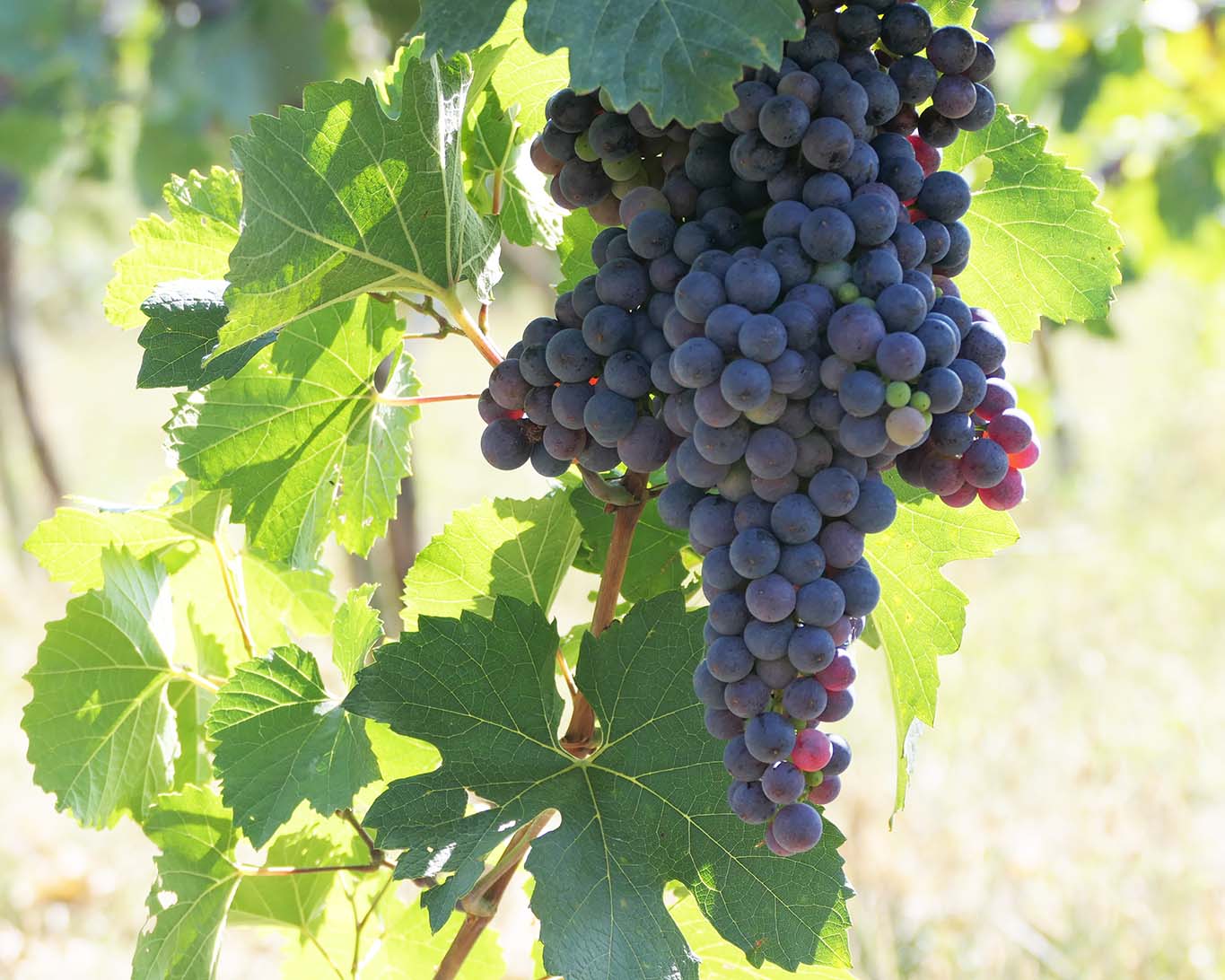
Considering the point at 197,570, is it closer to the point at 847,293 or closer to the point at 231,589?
the point at 231,589

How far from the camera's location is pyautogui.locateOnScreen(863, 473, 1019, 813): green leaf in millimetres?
943

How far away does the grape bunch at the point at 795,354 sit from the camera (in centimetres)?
72

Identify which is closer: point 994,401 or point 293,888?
point 994,401

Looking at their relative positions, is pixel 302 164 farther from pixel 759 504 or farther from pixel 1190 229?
pixel 1190 229

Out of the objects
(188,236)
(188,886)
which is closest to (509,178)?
(188,236)

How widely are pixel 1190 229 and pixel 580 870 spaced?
318 centimetres

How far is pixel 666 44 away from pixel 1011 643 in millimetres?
4260

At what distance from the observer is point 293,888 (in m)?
1.25

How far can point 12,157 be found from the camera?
3623mm

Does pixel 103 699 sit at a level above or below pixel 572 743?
below

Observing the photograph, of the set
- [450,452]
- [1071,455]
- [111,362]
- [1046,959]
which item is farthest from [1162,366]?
[111,362]

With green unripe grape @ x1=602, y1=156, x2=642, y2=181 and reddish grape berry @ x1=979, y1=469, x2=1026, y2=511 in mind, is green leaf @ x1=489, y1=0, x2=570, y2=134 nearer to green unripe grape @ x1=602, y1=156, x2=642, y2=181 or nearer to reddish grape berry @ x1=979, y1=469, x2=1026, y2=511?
green unripe grape @ x1=602, y1=156, x2=642, y2=181

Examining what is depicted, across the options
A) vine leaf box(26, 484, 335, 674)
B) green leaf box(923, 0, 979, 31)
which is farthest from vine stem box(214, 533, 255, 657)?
green leaf box(923, 0, 979, 31)

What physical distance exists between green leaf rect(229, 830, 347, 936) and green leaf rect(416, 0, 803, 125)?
2.75ft
